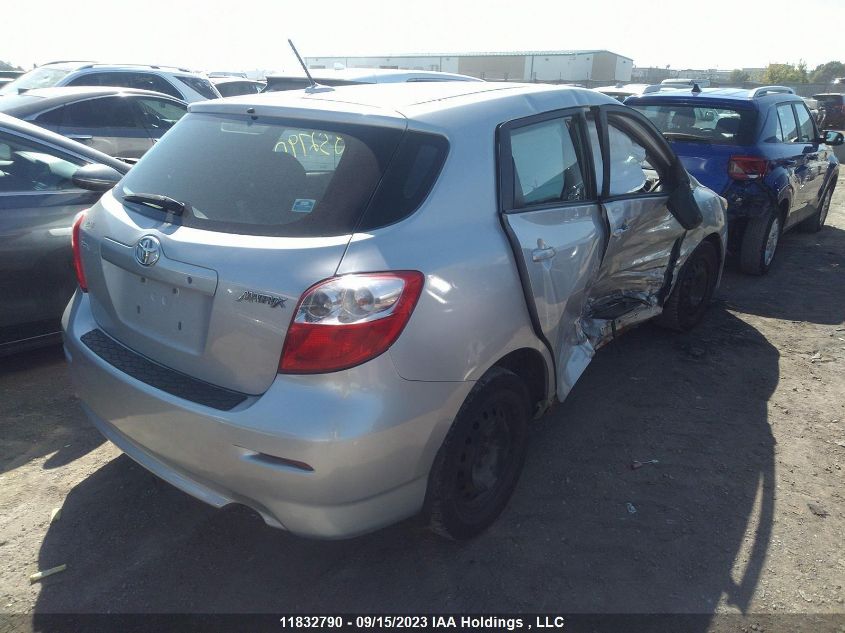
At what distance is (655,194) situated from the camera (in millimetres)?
4184

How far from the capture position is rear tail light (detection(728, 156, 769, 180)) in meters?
6.39

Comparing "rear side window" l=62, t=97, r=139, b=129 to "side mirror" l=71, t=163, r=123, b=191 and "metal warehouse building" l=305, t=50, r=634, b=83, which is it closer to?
"side mirror" l=71, t=163, r=123, b=191

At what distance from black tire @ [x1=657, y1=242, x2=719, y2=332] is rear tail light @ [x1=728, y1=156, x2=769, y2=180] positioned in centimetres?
154

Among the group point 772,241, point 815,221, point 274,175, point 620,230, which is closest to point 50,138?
point 274,175

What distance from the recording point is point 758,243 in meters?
6.70

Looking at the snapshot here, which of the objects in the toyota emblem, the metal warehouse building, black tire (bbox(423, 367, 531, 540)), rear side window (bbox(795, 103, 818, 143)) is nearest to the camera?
the toyota emblem

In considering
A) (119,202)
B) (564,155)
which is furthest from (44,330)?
(564,155)

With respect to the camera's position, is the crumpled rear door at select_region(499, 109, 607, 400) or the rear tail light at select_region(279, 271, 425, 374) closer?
the rear tail light at select_region(279, 271, 425, 374)

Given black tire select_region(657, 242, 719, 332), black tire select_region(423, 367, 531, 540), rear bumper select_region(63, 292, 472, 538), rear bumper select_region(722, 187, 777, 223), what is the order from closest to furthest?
rear bumper select_region(63, 292, 472, 538)
black tire select_region(423, 367, 531, 540)
black tire select_region(657, 242, 719, 332)
rear bumper select_region(722, 187, 777, 223)

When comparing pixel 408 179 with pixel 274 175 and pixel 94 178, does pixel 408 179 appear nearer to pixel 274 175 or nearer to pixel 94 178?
pixel 274 175

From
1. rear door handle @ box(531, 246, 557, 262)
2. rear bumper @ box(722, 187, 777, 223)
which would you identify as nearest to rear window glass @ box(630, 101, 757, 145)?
rear bumper @ box(722, 187, 777, 223)

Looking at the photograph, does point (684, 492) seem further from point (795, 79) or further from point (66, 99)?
point (795, 79)

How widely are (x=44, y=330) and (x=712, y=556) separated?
148 inches

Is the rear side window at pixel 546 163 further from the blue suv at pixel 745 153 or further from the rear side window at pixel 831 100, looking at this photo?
the rear side window at pixel 831 100
